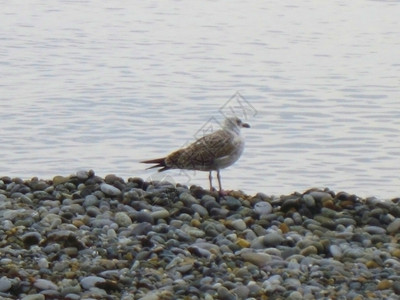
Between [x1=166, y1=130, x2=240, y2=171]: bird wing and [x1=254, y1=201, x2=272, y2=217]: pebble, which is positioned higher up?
[x1=166, y1=130, x2=240, y2=171]: bird wing

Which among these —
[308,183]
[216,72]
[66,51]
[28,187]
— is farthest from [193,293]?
[66,51]

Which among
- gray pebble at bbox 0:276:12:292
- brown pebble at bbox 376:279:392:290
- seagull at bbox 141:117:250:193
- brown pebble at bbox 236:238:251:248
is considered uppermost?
seagull at bbox 141:117:250:193

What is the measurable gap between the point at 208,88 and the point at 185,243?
347 inches

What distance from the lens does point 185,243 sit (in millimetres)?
7324

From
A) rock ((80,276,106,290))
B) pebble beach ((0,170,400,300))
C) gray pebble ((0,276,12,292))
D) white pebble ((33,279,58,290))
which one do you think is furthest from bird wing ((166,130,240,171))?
gray pebble ((0,276,12,292))

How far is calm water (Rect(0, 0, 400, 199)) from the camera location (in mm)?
12336

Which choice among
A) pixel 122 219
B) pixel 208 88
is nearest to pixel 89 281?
pixel 122 219

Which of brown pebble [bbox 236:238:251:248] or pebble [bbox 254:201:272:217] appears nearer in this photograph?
brown pebble [bbox 236:238:251:248]

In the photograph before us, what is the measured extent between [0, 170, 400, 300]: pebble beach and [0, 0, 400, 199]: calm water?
2905 millimetres

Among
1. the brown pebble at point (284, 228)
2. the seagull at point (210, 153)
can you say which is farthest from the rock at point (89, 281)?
the seagull at point (210, 153)

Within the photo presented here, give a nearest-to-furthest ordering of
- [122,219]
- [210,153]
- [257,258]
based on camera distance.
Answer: [257,258] → [122,219] → [210,153]

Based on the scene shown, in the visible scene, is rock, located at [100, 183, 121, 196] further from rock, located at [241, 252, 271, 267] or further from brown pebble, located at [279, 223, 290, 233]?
rock, located at [241, 252, 271, 267]

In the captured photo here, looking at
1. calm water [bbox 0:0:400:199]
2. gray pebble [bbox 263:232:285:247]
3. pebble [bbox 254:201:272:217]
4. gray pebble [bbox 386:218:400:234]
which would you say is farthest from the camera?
calm water [bbox 0:0:400:199]

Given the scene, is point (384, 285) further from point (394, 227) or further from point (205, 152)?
point (205, 152)
